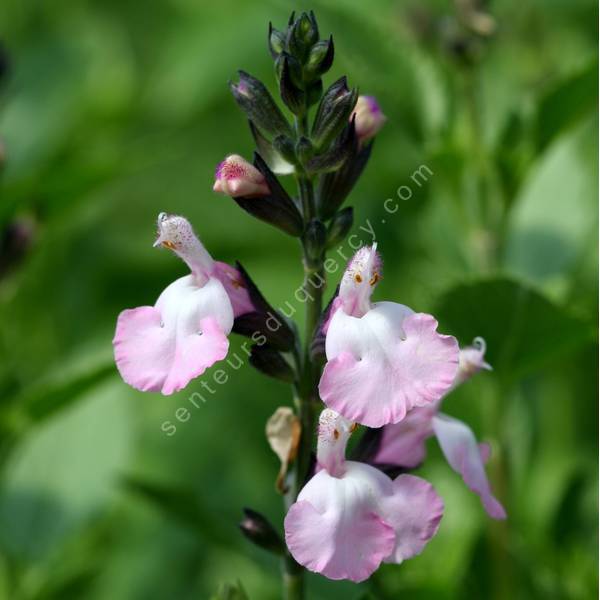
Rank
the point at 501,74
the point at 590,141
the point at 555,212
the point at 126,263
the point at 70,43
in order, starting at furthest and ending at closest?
1. the point at 126,263
2. the point at 70,43
3. the point at 501,74
4. the point at 590,141
5. the point at 555,212

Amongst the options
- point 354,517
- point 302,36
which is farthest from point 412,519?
point 302,36

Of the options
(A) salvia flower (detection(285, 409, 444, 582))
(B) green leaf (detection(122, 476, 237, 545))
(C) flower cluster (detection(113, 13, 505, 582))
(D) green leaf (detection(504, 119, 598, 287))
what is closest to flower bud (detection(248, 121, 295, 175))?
(C) flower cluster (detection(113, 13, 505, 582))

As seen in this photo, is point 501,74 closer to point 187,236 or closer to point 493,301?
point 493,301

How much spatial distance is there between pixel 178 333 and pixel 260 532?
24 cm

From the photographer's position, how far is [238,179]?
1117mm

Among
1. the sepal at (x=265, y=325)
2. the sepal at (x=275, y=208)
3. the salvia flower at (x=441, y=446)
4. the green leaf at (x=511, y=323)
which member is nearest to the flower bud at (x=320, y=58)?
the sepal at (x=275, y=208)

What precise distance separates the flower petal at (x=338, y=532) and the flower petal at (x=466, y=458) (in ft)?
0.43

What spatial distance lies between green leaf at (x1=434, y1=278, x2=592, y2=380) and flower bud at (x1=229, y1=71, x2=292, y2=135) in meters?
0.45

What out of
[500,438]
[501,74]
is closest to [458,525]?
[500,438]

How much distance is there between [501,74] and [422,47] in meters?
0.46

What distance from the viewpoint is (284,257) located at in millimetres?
2994

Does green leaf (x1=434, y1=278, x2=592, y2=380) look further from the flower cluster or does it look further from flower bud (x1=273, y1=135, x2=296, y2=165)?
flower bud (x1=273, y1=135, x2=296, y2=165)

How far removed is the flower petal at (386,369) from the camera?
100 centimetres

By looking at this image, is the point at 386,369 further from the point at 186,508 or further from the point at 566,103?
the point at 566,103
